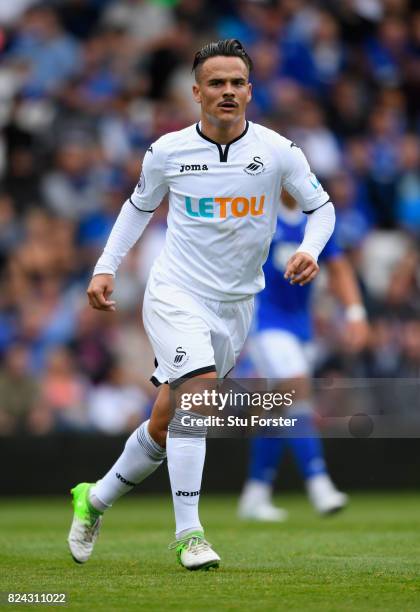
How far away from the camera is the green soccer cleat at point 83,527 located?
6.11 m

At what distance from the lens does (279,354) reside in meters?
9.62

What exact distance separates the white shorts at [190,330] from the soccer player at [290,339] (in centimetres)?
294

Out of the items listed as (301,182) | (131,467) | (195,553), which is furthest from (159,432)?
(301,182)

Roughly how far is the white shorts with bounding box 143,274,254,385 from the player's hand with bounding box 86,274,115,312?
0.65ft

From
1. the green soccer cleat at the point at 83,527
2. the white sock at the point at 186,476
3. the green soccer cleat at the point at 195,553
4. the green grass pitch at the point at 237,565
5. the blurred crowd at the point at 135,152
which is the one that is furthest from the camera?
the blurred crowd at the point at 135,152

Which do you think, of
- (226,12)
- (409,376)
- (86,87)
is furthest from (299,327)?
(226,12)

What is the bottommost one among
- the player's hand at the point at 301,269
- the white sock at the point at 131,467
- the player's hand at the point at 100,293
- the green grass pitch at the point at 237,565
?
the green grass pitch at the point at 237,565

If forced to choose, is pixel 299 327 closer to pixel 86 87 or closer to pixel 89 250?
pixel 89 250

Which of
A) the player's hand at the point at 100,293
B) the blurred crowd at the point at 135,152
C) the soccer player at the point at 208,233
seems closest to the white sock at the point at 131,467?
the soccer player at the point at 208,233

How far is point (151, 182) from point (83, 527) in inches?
67.7

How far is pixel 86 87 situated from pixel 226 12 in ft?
7.68

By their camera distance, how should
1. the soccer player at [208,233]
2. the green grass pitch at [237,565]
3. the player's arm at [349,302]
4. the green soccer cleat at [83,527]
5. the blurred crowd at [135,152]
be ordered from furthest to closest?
the blurred crowd at [135,152] < the player's arm at [349,302] < the green soccer cleat at [83,527] < the soccer player at [208,233] < the green grass pitch at [237,565]

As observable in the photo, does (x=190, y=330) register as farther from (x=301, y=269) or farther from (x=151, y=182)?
(x=151, y=182)

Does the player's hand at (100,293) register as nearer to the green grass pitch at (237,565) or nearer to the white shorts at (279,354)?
the green grass pitch at (237,565)
